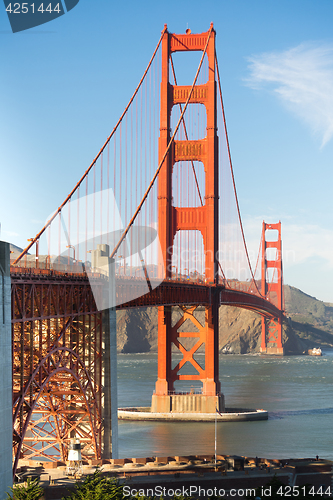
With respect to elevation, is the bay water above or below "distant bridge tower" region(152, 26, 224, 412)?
below

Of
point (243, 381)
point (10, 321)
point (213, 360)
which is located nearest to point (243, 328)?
point (243, 381)

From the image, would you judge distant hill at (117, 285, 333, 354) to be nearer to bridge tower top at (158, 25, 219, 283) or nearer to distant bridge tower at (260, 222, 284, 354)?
distant bridge tower at (260, 222, 284, 354)

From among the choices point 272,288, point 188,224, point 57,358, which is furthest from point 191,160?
point 272,288

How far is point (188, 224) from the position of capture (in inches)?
1796

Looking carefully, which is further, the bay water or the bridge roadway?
the bay water

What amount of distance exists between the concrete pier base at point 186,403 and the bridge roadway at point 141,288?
5.96 metres

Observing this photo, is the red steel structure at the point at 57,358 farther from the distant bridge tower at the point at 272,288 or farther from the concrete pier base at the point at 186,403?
the distant bridge tower at the point at 272,288

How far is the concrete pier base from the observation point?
4303 centimetres


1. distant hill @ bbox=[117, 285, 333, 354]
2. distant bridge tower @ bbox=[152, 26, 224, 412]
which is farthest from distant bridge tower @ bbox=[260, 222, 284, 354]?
distant bridge tower @ bbox=[152, 26, 224, 412]

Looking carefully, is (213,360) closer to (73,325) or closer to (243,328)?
(73,325)

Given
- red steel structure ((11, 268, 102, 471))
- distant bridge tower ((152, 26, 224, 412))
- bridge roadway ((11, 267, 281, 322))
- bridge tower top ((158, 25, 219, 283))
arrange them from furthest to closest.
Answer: bridge tower top ((158, 25, 219, 283)), distant bridge tower ((152, 26, 224, 412)), bridge roadway ((11, 267, 281, 322)), red steel structure ((11, 268, 102, 471))

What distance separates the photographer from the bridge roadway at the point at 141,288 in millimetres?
20322

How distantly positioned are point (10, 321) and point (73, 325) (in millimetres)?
9087

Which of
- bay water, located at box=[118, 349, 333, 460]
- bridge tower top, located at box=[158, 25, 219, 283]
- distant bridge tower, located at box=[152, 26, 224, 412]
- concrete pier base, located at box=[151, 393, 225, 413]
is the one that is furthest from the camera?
bridge tower top, located at box=[158, 25, 219, 283]
